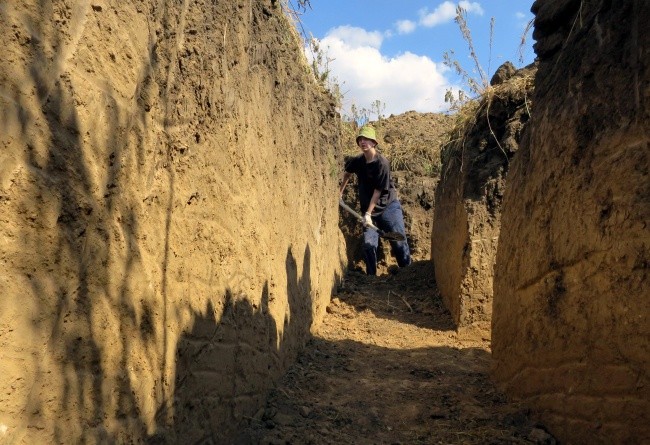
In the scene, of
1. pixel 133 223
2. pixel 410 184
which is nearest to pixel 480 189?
pixel 133 223

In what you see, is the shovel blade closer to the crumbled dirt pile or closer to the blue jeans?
the blue jeans

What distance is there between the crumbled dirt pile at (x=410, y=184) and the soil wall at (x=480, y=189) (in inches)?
122

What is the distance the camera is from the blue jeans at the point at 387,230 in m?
7.73

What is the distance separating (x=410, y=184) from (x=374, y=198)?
6.70ft

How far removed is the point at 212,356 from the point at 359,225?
21.3 feet

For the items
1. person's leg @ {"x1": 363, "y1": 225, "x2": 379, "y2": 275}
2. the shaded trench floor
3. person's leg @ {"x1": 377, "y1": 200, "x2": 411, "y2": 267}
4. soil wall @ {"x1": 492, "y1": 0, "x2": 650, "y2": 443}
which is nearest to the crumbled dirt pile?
person's leg @ {"x1": 363, "y1": 225, "x2": 379, "y2": 275}

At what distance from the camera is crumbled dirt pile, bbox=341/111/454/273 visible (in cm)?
880

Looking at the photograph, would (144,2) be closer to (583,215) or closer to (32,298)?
(32,298)

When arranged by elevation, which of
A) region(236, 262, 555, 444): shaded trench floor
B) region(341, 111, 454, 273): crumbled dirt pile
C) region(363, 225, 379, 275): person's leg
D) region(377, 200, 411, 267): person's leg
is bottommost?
region(236, 262, 555, 444): shaded trench floor

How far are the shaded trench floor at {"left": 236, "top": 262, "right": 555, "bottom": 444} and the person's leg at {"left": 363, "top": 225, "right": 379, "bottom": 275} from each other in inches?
76.7

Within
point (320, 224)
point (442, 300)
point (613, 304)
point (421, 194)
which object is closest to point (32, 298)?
point (613, 304)

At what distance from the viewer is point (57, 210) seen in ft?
4.78

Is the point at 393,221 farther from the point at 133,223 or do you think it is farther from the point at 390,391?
the point at 133,223

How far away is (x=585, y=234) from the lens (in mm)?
2432
